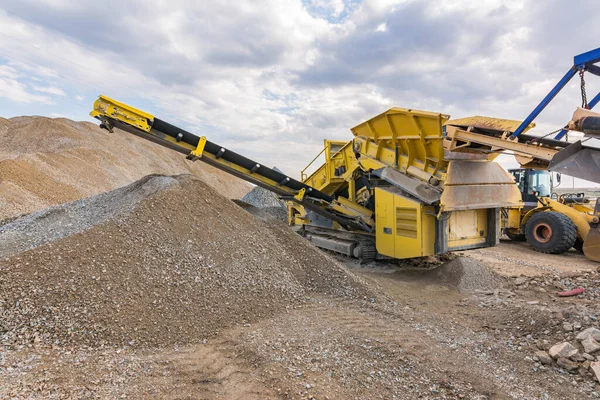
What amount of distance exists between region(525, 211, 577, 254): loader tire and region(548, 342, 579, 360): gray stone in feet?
22.1

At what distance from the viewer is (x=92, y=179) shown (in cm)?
1727

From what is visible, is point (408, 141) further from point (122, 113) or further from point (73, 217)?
point (73, 217)

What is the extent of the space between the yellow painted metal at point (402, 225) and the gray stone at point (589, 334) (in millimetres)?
2473

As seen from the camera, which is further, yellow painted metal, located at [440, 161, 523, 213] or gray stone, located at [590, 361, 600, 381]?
yellow painted metal, located at [440, 161, 523, 213]

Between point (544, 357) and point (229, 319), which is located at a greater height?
point (229, 319)

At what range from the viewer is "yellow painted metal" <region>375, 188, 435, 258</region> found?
18.8 feet

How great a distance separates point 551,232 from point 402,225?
5285 mm

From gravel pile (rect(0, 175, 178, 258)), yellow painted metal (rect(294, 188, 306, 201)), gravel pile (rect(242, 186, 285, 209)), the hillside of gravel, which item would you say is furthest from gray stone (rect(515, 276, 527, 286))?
the hillside of gravel

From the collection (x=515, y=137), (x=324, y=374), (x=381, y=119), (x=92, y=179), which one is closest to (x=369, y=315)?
(x=324, y=374)

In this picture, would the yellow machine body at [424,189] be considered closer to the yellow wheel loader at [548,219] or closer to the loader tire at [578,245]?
the yellow wheel loader at [548,219]

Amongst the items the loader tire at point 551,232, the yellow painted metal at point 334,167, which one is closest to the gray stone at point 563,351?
the yellow painted metal at point 334,167

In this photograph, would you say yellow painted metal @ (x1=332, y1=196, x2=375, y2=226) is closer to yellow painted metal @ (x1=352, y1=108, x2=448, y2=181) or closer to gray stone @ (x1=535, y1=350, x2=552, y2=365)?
yellow painted metal @ (x1=352, y1=108, x2=448, y2=181)

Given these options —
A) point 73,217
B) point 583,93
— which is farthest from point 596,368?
point 73,217

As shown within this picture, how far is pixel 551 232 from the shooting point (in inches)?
357
